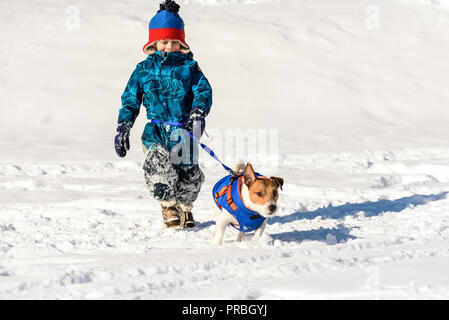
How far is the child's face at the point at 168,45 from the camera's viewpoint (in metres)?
4.95

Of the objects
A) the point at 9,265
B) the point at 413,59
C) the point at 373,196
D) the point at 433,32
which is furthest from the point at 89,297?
the point at 433,32

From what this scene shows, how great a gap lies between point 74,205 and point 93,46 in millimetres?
8835

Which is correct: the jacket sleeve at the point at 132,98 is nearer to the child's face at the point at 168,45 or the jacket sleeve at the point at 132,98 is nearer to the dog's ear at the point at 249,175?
the child's face at the point at 168,45

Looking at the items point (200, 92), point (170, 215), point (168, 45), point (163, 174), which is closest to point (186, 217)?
point (170, 215)

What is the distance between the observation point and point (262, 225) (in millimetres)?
4430

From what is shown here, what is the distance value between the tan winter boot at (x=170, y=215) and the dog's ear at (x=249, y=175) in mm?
997

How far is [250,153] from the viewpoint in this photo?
8875 mm

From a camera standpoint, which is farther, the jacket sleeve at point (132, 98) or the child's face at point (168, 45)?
the jacket sleeve at point (132, 98)

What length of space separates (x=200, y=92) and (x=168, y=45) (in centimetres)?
46

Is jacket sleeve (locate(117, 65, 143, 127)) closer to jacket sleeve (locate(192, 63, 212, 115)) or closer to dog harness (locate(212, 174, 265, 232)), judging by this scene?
jacket sleeve (locate(192, 63, 212, 115))

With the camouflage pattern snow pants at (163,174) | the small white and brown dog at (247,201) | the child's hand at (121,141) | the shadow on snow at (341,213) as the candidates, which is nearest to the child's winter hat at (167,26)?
the child's hand at (121,141)

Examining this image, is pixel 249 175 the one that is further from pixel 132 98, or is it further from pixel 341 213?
pixel 341 213

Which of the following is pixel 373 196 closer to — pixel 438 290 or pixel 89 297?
pixel 438 290
